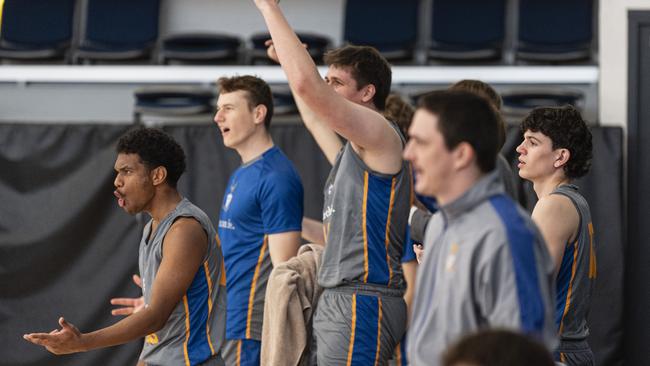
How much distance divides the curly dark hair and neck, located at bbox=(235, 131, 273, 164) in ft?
3.18

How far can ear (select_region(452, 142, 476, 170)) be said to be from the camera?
7.50ft

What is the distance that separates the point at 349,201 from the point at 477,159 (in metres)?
1.34

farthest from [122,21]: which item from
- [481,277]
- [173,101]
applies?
[481,277]

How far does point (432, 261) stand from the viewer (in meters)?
2.37

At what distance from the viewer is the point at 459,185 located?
2318mm

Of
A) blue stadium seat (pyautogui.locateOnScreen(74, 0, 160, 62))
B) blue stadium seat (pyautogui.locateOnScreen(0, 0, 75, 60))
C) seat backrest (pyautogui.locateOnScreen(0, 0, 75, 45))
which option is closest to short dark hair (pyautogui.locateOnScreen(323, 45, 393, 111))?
blue stadium seat (pyautogui.locateOnScreen(74, 0, 160, 62))

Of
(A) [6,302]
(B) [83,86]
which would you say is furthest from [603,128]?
(B) [83,86]

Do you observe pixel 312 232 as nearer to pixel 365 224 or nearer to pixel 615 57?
pixel 365 224

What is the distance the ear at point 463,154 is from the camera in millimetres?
2285

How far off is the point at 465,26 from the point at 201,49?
7.91ft

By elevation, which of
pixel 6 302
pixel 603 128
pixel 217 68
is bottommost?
pixel 6 302

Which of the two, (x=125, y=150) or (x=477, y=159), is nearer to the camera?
(x=477, y=159)

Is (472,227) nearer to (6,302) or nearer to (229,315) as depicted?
(229,315)

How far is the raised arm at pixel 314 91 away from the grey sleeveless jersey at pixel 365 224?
18 centimetres
